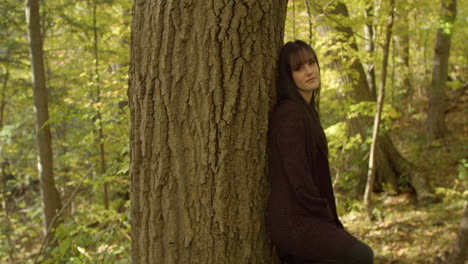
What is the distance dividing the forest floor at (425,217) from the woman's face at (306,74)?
343 centimetres

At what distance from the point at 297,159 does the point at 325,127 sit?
6595mm

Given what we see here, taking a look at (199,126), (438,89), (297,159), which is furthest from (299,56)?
(438,89)

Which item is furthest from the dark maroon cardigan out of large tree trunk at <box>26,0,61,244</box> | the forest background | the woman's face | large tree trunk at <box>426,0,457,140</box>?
large tree trunk at <box>426,0,457,140</box>

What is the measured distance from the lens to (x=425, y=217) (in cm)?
578

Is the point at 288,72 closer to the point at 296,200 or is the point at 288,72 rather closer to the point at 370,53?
the point at 296,200

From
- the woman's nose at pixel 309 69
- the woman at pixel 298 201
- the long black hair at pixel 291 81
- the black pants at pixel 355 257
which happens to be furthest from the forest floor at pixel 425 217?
the woman's nose at pixel 309 69

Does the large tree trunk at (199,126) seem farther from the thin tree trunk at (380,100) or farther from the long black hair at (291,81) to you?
the thin tree trunk at (380,100)

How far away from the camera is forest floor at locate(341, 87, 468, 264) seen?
4.80m

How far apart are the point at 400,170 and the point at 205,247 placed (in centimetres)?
632

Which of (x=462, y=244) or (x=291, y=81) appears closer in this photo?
(x=291, y=81)

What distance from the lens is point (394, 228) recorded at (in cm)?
564

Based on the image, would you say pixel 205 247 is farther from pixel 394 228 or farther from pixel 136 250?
pixel 394 228

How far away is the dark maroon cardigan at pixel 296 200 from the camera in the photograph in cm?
169

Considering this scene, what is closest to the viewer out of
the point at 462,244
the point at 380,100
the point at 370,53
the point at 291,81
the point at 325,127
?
the point at 291,81
